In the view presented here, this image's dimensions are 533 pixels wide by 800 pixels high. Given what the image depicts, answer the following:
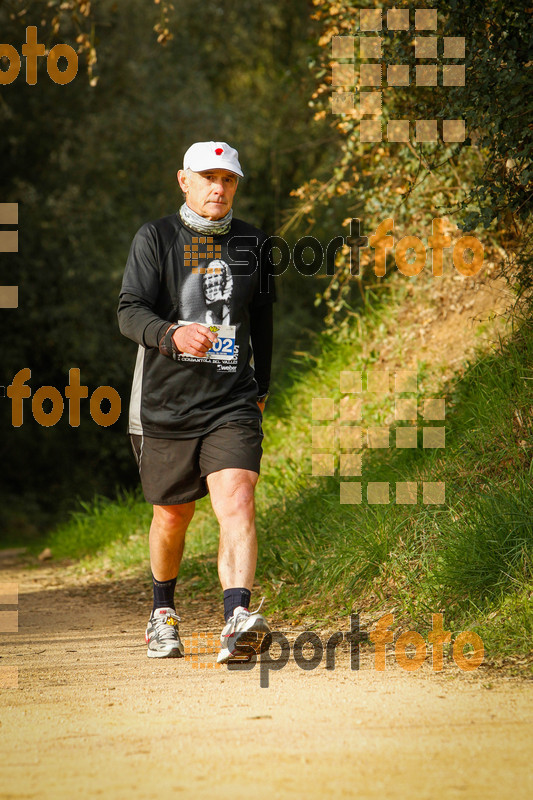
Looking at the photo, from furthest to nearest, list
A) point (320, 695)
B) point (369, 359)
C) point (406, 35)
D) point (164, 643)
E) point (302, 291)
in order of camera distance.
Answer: point (302, 291) → point (369, 359) → point (406, 35) → point (164, 643) → point (320, 695)

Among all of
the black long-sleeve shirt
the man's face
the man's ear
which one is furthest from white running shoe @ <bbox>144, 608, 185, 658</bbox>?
the man's ear

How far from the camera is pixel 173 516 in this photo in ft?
15.2

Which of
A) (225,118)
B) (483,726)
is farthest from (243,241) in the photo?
(225,118)

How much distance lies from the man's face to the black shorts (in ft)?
3.28

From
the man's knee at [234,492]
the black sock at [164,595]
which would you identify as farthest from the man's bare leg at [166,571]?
the man's knee at [234,492]

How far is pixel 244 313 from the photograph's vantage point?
4.60 m

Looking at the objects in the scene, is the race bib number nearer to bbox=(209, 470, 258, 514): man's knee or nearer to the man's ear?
bbox=(209, 470, 258, 514): man's knee

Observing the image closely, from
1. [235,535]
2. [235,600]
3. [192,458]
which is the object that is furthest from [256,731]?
[192,458]

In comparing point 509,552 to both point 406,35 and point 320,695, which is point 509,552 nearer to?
point 320,695

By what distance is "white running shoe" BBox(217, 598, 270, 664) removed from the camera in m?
4.15

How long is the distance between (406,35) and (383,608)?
3.45 meters

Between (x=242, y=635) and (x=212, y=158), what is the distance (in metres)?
2.17

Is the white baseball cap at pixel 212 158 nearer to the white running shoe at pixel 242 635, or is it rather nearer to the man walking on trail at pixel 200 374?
the man walking on trail at pixel 200 374

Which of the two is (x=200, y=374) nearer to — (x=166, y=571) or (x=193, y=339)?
(x=193, y=339)
